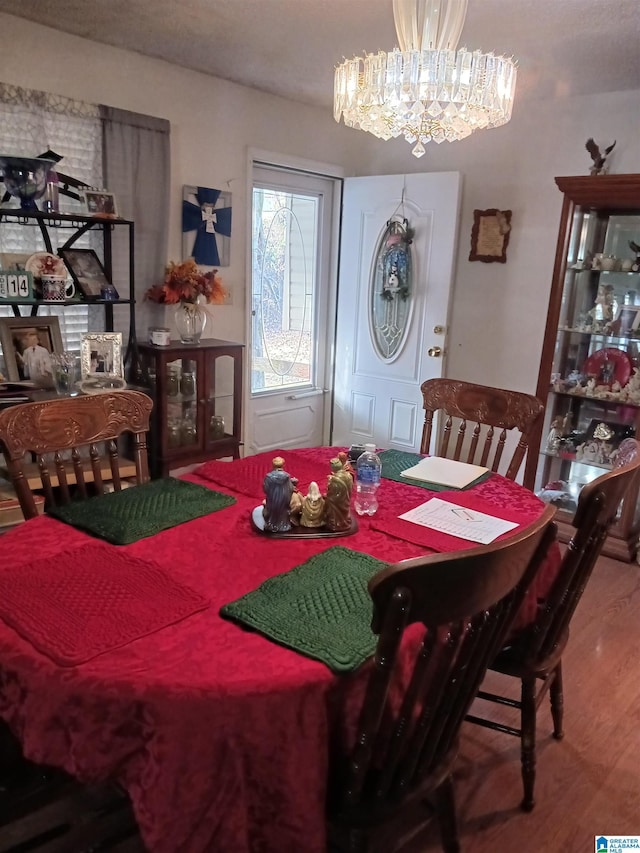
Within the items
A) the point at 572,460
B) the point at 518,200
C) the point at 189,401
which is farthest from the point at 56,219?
the point at 572,460

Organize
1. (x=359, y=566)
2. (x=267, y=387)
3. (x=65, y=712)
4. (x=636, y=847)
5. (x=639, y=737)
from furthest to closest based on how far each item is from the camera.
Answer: (x=267, y=387) < (x=639, y=737) < (x=636, y=847) < (x=359, y=566) < (x=65, y=712)

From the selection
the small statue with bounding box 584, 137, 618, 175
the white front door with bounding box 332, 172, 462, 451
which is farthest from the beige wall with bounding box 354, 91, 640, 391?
the white front door with bounding box 332, 172, 462, 451

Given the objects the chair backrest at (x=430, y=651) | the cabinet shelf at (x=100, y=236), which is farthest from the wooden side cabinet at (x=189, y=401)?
the chair backrest at (x=430, y=651)

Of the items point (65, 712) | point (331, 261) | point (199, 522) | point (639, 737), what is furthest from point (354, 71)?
point (331, 261)

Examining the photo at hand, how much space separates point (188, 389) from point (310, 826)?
8.36 ft

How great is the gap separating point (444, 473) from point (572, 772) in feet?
3.11

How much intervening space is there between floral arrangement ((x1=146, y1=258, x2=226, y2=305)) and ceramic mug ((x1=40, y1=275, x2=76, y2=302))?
0.56m

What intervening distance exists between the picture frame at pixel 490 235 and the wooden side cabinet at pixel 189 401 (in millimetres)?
1597

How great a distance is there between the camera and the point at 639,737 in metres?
2.05

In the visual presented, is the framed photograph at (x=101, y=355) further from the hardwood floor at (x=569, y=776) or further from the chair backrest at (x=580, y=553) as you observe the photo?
the chair backrest at (x=580, y=553)

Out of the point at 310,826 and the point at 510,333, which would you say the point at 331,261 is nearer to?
the point at 510,333

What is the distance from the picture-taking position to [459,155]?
3984mm

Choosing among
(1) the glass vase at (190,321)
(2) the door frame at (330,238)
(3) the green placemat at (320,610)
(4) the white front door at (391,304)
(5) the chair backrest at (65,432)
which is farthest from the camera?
(4) the white front door at (391,304)

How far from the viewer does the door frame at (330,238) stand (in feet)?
12.5
